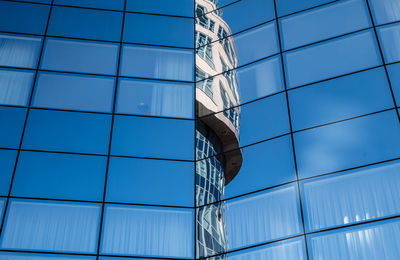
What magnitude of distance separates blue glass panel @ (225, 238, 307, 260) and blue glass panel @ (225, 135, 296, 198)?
107 inches

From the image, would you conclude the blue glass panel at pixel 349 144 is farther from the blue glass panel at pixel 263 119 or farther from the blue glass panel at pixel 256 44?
the blue glass panel at pixel 256 44

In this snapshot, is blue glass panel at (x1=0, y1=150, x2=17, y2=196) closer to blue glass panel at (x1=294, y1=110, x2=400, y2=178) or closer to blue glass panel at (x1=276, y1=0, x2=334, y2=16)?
blue glass panel at (x1=294, y1=110, x2=400, y2=178)

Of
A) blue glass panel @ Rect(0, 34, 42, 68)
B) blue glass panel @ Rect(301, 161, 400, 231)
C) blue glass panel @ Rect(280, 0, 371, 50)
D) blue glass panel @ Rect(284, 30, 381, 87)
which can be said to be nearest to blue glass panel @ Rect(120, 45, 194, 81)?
blue glass panel @ Rect(0, 34, 42, 68)

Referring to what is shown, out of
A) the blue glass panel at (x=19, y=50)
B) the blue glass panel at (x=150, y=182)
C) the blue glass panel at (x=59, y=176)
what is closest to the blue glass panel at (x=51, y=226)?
the blue glass panel at (x=59, y=176)

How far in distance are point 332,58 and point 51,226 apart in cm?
1471

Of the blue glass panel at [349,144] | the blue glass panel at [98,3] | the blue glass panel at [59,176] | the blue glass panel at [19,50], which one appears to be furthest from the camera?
the blue glass panel at [98,3]

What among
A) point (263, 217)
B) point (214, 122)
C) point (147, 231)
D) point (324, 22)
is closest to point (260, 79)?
point (214, 122)

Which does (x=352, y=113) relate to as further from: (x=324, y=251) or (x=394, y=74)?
(x=324, y=251)

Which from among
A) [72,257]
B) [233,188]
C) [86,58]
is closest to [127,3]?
[86,58]

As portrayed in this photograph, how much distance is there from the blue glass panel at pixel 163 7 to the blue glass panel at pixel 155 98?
4.79 meters

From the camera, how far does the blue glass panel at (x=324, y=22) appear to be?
2561 cm

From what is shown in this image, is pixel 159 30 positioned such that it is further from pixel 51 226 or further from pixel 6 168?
pixel 51 226

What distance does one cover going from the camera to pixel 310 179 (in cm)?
2241

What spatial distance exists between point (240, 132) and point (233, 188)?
9.37 ft
